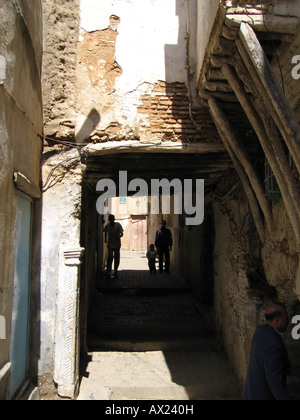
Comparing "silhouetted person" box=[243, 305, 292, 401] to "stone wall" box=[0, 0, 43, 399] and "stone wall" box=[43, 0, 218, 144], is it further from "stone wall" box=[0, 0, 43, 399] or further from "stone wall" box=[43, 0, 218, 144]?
"stone wall" box=[43, 0, 218, 144]

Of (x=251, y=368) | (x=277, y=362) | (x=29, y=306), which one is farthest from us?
(x=29, y=306)

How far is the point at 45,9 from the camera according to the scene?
500cm

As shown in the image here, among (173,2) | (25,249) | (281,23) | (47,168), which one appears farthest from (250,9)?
(25,249)

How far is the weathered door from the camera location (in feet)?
84.4

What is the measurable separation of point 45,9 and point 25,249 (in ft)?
10.8

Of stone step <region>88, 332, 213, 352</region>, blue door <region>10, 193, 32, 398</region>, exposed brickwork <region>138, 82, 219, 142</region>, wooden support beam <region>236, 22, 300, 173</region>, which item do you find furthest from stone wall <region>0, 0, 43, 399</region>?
stone step <region>88, 332, 213, 352</region>

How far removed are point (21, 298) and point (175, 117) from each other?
9.99ft

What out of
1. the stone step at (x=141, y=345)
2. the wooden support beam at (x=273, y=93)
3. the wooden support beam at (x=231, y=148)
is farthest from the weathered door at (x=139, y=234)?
the wooden support beam at (x=273, y=93)

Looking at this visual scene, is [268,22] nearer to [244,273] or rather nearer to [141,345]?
[244,273]

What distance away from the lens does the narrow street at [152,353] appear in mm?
5094

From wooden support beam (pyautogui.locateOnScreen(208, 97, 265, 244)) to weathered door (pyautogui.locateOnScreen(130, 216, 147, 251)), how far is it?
21103 millimetres

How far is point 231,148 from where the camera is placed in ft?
15.6
